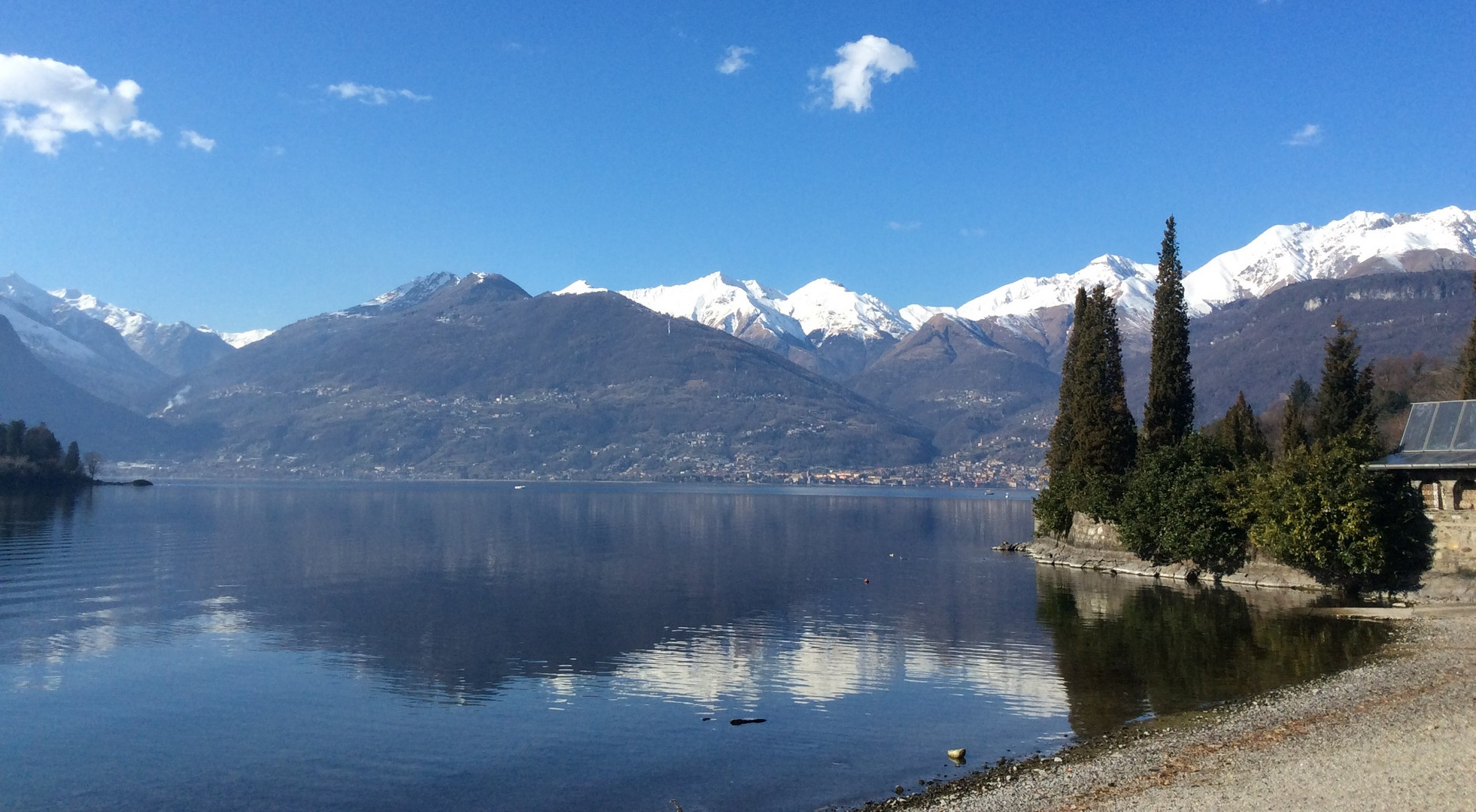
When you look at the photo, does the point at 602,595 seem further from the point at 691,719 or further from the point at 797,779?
the point at 797,779

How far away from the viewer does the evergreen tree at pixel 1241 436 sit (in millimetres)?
60162

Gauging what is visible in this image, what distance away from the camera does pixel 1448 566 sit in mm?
42875

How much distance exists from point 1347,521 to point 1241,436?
85.5ft

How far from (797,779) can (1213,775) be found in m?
7.69

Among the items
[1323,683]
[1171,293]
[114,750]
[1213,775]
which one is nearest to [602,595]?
[114,750]

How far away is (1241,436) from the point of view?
68.4 meters

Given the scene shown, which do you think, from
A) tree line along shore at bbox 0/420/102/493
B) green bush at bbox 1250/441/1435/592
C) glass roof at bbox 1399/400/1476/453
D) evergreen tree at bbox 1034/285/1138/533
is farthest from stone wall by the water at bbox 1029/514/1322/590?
tree line along shore at bbox 0/420/102/493

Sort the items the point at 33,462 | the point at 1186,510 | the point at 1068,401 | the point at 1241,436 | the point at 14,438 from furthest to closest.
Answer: the point at 33,462, the point at 14,438, the point at 1068,401, the point at 1241,436, the point at 1186,510

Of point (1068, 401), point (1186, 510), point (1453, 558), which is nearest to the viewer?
point (1453, 558)

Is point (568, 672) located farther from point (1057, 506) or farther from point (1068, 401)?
point (1068, 401)

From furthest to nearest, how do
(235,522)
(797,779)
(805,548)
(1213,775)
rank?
1. (235,522)
2. (805,548)
3. (797,779)
4. (1213,775)

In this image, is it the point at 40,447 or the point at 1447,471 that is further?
the point at 40,447

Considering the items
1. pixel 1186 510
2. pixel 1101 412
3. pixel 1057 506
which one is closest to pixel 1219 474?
pixel 1186 510

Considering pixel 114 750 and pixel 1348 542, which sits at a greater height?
pixel 1348 542
